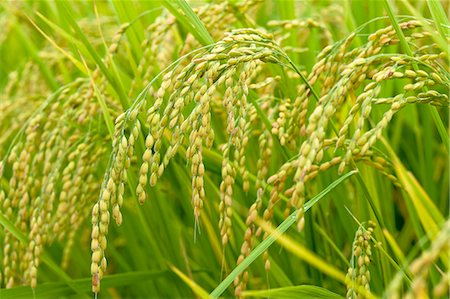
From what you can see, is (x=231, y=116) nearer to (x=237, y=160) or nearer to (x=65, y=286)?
(x=237, y=160)

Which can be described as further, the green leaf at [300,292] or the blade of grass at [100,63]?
the blade of grass at [100,63]

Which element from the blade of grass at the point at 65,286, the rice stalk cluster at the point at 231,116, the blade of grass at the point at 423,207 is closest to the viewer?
the rice stalk cluster at the point at 231,116

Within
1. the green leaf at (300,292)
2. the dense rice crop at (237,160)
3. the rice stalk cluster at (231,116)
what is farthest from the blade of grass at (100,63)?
the green leaf at (300,292)

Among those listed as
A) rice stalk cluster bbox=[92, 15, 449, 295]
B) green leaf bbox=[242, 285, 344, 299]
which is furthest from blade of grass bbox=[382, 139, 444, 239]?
green leaf bbox=[242, 285, 344, 299]

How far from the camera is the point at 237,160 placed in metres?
1.45

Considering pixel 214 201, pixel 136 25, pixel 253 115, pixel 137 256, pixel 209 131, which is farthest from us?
pixel 137 256

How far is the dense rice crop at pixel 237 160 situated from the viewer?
1.34 meters

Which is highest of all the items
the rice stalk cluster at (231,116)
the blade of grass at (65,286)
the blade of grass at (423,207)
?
the rice stalk cluster at (231,116)

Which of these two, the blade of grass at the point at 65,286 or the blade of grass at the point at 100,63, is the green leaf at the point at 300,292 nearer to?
the blade of grass at the point at 65,286

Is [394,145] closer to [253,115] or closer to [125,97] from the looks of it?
[253,115]

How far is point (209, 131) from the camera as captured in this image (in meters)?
1.34

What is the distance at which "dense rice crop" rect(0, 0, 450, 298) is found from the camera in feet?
4.39

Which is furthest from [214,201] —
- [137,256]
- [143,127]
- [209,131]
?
[209,131]

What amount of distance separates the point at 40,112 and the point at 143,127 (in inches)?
10.4
